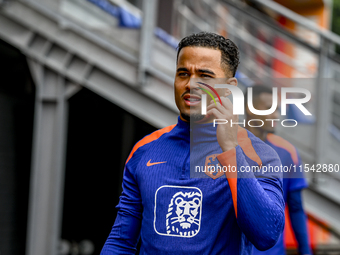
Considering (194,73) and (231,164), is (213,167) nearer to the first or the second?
(231,164)

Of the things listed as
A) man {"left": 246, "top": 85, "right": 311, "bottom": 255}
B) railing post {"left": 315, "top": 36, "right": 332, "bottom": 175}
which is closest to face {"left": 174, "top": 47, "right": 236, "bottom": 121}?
man {"left": 246, "top": 85, "right": 311, "bottom": 255}

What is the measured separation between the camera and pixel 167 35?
4852mm

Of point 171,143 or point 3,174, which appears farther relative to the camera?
point 3,174

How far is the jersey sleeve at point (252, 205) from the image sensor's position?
121cm

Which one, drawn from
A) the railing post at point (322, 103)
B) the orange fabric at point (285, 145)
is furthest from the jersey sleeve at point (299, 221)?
the railing post at point (322, 103)

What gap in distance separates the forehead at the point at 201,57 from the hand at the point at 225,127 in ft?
0.66

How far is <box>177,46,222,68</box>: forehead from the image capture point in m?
1.42

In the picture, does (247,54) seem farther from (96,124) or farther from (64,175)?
(64,175)

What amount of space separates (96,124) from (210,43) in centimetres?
371

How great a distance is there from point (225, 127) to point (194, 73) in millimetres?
266

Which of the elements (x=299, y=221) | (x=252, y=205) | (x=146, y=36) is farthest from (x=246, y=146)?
(x=146, y=36)

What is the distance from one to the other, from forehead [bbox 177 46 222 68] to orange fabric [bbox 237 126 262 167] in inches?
11.0

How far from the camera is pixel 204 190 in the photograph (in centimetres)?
138

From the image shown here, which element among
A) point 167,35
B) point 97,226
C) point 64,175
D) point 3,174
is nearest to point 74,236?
point 97,226
